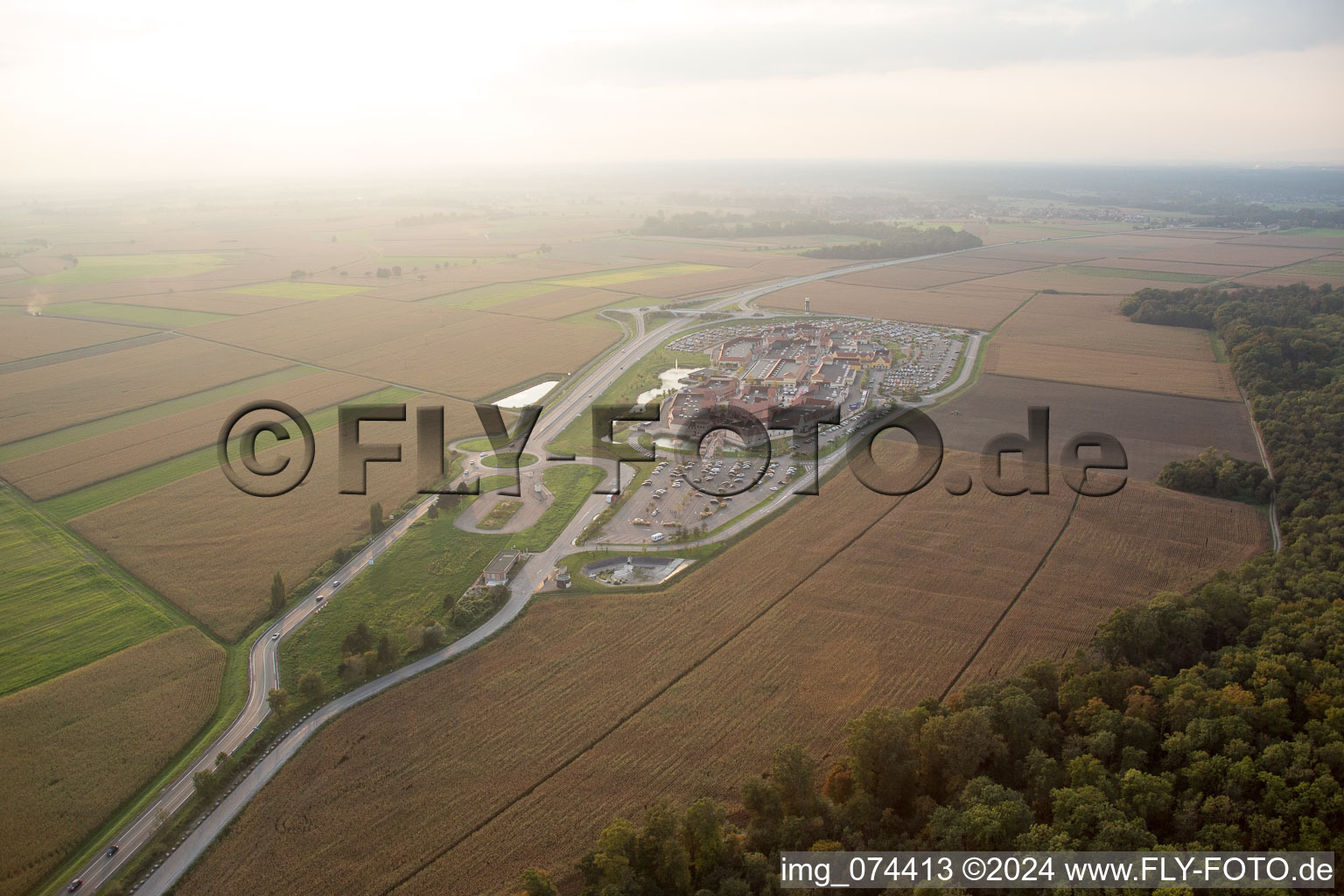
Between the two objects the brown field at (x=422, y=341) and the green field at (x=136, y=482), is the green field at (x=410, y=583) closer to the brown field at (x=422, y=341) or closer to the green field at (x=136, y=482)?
the green field at (x=136, y=482)

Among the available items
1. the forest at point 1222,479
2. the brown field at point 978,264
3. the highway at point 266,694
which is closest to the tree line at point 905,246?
the brown field at point 978,264

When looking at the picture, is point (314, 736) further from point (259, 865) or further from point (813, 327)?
point (813, 327)

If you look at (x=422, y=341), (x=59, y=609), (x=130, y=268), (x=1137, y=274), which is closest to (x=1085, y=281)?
(x=1137, y=274)

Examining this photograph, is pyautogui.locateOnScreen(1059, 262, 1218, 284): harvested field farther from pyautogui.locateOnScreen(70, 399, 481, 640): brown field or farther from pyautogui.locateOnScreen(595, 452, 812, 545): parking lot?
pyautogui.locateOnScreen(70, 399, 481, 640): brown field

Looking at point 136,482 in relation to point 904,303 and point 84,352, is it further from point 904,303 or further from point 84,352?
point 904,303

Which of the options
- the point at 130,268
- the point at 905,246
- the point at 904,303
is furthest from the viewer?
the point at 905,246

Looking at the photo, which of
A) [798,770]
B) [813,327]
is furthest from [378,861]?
[813,327]
